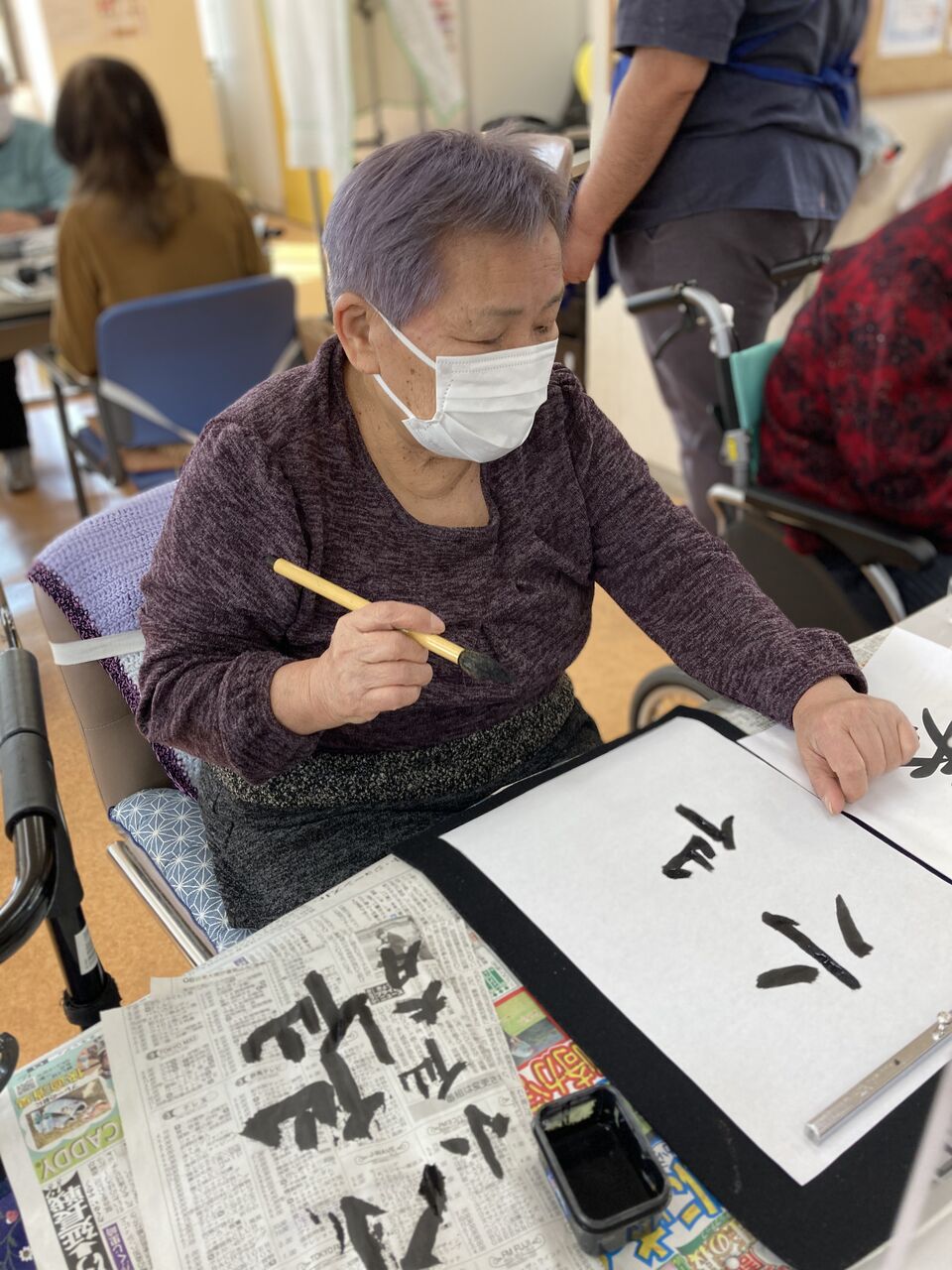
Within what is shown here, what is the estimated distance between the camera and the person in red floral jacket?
4.58ft

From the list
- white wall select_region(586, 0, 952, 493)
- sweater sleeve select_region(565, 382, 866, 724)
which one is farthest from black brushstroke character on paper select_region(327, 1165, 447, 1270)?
white wall select_region(586, 0, 952, 493)

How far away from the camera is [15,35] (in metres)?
5.91

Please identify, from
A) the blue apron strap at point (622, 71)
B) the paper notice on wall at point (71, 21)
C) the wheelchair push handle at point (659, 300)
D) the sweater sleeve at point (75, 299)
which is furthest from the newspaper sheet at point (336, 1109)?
the paper notice on wall at point (71, 21)

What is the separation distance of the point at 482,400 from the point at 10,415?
2925mm

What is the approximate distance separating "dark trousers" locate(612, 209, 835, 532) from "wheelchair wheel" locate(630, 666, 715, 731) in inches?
20.3

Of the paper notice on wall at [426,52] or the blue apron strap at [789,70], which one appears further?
the paper notice on wall at [426,52]

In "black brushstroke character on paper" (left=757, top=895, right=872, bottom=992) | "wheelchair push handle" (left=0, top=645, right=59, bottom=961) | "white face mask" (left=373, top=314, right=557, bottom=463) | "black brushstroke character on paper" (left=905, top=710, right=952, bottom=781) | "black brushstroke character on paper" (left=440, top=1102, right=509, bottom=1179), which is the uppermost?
"white face mask" (left=373, top=314, right=557, bottom=463)

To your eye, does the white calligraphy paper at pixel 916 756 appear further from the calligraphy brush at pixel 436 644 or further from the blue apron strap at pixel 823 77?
the blue apron strap at pixel 823 77

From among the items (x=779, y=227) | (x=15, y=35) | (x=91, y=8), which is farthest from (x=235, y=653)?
(x=15, y=35)

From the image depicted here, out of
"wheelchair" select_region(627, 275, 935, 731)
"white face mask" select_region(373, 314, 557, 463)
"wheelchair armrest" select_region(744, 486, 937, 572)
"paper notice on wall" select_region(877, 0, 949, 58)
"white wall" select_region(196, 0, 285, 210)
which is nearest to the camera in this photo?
"white face mask" select_region(373, 314, 557, 463)

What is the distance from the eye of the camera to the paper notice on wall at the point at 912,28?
8.14 ft

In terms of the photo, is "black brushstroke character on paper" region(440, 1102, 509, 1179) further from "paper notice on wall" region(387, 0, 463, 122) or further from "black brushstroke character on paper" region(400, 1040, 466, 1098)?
"paper notice on wall" region(387, 0, 463, 122)

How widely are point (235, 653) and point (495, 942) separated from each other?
0.36m

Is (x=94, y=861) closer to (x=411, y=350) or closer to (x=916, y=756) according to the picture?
(x=411, y=350)
